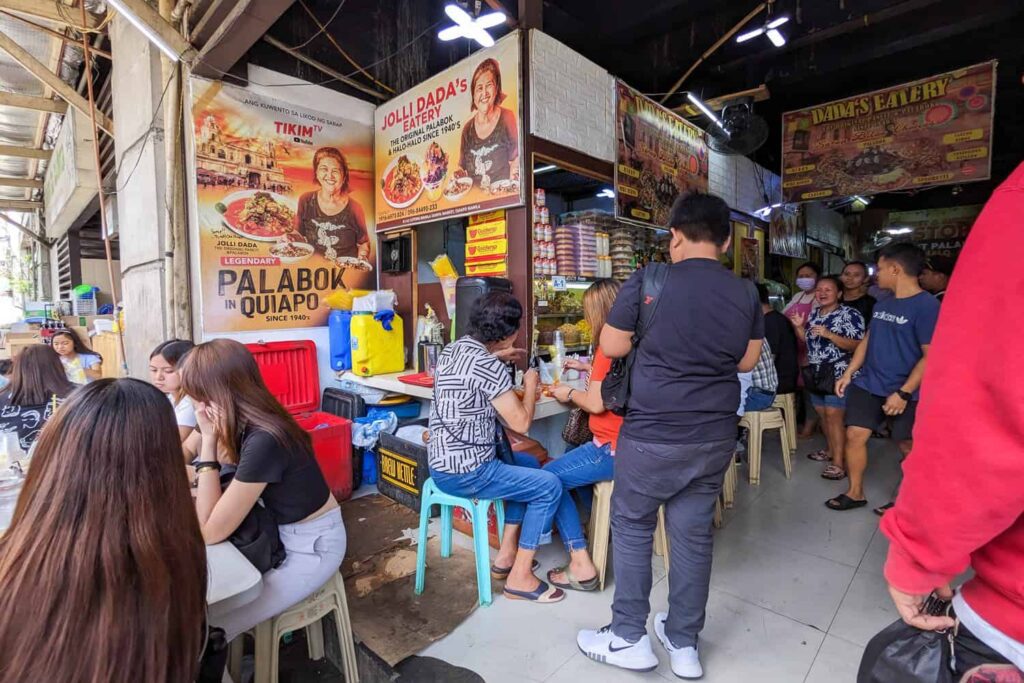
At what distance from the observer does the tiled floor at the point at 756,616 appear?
1.97 metres

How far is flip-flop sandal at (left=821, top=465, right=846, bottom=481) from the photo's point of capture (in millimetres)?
3898

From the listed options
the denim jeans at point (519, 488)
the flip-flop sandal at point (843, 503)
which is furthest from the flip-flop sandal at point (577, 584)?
the flip-flop sandal at point (843, 503)

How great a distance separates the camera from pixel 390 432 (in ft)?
12.3

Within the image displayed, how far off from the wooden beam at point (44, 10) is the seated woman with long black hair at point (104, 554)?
4243 mm

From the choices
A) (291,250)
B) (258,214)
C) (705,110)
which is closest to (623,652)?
(291,250)

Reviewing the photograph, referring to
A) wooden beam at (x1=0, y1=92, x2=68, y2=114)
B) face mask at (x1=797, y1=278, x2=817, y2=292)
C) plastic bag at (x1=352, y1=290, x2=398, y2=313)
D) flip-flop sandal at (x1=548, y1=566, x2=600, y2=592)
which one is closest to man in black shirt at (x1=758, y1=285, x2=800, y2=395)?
face mask at (x1=797, y1=278, x2=817, y2=292)

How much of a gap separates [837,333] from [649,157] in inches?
85.5

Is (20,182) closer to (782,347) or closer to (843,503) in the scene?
(782,347)

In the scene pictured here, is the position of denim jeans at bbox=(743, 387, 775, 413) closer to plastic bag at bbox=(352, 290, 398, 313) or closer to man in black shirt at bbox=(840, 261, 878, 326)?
man in black shirt at bbox=(840, 261, 878, 326)

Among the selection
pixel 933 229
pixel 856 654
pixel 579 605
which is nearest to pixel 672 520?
pixel 579 605

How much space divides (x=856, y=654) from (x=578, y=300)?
2.82 meters

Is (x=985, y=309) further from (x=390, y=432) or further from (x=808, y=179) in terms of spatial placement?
(x=808, y=179)

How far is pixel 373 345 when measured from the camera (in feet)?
13.2

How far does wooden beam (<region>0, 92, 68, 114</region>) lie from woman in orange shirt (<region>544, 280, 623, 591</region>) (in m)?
6.31
